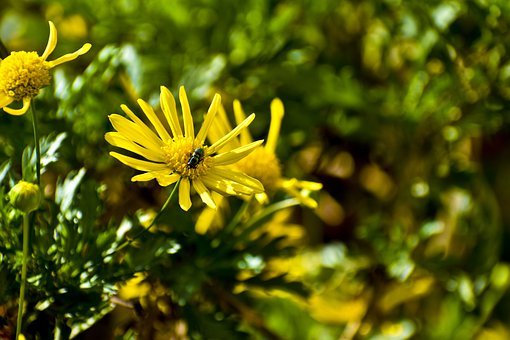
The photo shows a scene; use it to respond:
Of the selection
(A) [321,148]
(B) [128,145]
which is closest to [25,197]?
(B) [128,145]

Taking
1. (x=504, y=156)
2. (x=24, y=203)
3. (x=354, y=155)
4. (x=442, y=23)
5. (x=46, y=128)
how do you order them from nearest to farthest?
1. (x=24, y=203)
2. (x=46, y=128)
3. (x=442, y=23)
4. (x=354, y=155)
5. (x=504, y=156)

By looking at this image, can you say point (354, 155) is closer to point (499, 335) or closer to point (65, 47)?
point (499, 335)

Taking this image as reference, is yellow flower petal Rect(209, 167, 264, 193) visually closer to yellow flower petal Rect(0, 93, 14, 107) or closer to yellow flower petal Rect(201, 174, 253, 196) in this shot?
yellow flower petal Rect(201, 174, 253, 196)

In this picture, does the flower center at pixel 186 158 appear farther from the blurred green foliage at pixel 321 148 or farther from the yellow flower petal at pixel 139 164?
the blurred green foliage at pixel 321 148

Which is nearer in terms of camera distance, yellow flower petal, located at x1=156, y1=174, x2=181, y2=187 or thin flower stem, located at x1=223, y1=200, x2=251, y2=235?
yellow flower petal, located at x1=156, y1=174, x2=181, y2=187

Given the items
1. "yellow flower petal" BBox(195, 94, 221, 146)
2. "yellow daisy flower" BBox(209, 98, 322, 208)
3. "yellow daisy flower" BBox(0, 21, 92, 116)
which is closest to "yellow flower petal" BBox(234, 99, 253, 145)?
"yellow daisy flower" BBox(209, 98, 322, 208)

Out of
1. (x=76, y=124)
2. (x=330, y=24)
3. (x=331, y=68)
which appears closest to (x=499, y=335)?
(x=331, y=68)
